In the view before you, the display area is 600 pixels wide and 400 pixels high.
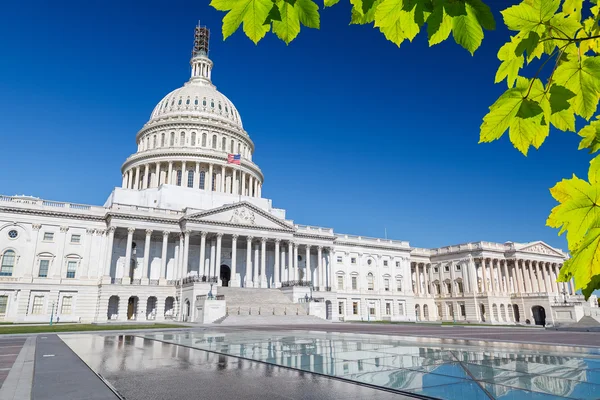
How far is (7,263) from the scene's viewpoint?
5269cm

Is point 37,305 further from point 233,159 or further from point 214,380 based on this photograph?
point 214,380

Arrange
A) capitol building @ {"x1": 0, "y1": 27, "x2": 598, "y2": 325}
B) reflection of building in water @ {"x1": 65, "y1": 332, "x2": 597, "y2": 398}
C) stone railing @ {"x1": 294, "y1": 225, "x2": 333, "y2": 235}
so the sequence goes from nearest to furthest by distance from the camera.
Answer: reflection of building in water @ {"x1": 65, "y1": 332, "x2": 597, "y2": 398} < capitol building @ {"x1": 0, "y1": 27, "x2": 598, "y2": 325} < stone railing @ {"x1": 294, "y1": 225, "x2": 333, "y2": 235}

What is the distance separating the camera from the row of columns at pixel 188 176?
78.6 meters

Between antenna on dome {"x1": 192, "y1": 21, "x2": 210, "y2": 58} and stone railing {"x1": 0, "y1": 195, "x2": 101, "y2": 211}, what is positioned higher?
antenna on dome {"x1": 192, "y1": 21, "x2": 210, "y2": 58}

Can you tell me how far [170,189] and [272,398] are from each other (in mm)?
66326

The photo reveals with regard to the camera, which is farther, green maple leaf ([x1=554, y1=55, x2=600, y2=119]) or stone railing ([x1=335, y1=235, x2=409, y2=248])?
stone railing ([x1=335, y1=235, x2=409, y2=248])

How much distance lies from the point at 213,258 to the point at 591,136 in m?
62.6

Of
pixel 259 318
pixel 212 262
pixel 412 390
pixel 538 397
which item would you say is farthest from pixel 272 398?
pixel 212 262

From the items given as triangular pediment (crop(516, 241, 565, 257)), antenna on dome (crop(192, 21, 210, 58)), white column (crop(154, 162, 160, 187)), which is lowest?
triangular pediment (crop(516, 241, 565, 257))

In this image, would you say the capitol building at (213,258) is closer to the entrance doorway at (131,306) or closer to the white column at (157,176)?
the entrance doorway at (131,306)

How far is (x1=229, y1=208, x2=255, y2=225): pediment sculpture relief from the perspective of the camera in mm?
62969

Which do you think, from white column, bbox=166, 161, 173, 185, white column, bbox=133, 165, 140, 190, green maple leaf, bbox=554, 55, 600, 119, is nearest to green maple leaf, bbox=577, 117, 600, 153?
green maple leaf, bbox=554, 55, 600, 119

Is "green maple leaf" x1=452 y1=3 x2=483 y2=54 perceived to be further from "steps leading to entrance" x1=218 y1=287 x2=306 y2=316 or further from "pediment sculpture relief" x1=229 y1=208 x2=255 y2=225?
"pediment sculpture relief" x1=229 y1=208 x2=255 y2=225

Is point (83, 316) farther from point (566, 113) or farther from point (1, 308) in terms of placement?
point (566, 113)
